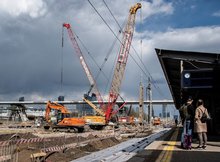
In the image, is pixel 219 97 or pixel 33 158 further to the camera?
pixel 219 97

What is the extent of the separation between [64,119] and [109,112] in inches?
1303

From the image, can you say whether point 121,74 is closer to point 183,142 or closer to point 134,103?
point 183,142

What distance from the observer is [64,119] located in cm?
4216

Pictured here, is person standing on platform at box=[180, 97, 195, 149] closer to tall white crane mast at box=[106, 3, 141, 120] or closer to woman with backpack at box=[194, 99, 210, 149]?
woman with backpack at box=[194, 99, 210, 149]

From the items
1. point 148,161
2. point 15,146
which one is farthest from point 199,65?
point 15,146

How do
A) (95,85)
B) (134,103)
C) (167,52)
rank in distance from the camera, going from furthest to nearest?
(134,103), (95,85), (167,52)

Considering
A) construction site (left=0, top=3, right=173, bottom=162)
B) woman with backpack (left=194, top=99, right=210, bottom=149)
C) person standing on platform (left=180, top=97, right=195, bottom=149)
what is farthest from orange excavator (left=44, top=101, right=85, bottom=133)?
woman with backpack (left=194, top=99, right=210, bottom=149)

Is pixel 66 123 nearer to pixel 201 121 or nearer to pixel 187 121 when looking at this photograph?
pixel 187 121

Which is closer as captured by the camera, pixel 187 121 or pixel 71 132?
pixel 187 121

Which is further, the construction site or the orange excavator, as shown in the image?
the orange excavator

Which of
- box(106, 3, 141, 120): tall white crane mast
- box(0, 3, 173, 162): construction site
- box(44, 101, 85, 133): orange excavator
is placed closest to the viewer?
box(0, 3, 173, 162): construction site

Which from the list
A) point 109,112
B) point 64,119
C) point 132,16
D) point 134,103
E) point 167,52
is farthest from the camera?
point 134,103

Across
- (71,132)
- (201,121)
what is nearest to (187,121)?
(201,121)

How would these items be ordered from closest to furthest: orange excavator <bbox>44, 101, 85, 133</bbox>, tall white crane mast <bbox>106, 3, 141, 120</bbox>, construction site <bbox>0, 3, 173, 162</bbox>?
construction site <bbox>0, 3, 173, 162</bbox> → orange excavator <bbox>44, 101, 85, 133</bbox> → tall white crane mast <bbox>106, 3, 141, 120</bbox>
